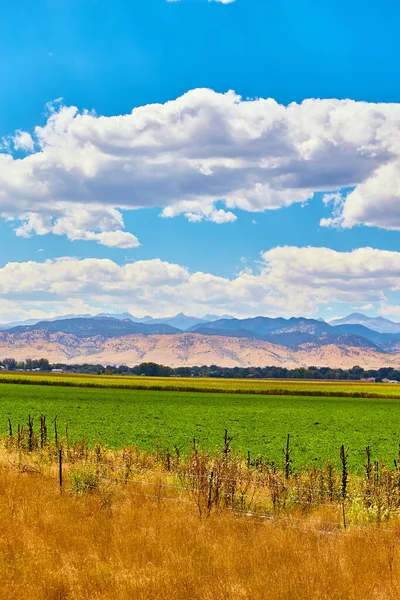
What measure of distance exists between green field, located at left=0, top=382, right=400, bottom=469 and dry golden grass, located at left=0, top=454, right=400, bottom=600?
1585 centimetres

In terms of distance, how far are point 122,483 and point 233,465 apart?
11.1 feet

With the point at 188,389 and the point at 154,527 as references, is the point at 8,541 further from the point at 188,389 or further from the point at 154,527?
the point at 188,389

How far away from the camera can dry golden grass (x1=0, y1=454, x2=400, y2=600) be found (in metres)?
10.3

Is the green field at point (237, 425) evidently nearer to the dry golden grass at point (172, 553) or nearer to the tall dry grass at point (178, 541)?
the tall dry grass at point (178, 541)

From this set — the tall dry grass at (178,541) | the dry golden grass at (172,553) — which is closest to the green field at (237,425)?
the tall dry grass at (178,541)

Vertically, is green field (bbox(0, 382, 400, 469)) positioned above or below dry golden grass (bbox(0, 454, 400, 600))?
below

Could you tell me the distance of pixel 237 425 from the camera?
53.1m

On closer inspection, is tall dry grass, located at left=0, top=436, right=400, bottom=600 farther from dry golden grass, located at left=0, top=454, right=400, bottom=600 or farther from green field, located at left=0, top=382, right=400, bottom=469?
green field, located at left=0, top=382, right=400, bottom=469

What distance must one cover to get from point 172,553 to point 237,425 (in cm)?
4210

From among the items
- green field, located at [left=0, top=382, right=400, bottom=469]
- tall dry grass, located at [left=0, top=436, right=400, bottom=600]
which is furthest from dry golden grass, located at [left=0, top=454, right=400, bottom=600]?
green field, located at [left=0, top=382, right=400, bottom=469]

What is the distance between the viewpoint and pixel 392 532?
546 inches

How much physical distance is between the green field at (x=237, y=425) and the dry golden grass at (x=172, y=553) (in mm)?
15848

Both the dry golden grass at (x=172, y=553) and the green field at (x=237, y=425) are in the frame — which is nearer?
the dry golden grass at (x=172, y=553)

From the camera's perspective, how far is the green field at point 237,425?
37469mm
